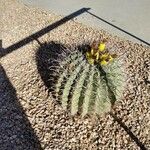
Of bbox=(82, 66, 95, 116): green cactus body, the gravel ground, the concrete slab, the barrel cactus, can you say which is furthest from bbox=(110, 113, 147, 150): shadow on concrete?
the concrete slab

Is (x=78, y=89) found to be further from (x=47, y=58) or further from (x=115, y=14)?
(x=115, y=14)

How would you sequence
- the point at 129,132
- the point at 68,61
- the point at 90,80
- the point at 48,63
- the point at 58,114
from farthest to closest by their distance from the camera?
the point at 48,63 < the point at 58,114 < the point at 129,132 < the point at 68,61 < the point at 90,80

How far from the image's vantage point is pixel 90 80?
171 inches

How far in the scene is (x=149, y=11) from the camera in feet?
25.2

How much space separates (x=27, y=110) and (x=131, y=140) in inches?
58.3

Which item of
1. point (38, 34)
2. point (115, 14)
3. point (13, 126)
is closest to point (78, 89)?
point (13, 126)

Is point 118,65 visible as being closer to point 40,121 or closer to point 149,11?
point 40,121

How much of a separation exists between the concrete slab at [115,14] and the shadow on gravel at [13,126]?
104 inches

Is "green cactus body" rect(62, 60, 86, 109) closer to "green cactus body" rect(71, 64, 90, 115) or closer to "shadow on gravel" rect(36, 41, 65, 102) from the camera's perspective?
"green cactus body" rect(71, 64, 90, 115)

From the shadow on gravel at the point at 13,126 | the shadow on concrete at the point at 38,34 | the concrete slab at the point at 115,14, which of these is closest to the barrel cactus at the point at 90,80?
the shadow on gravel at the point at 13,126

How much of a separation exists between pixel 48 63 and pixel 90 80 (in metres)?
A: 1.71

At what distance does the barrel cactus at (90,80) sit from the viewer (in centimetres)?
432

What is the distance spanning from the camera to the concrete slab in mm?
6992

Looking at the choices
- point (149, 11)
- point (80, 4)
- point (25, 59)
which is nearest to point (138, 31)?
point (149, 11)
